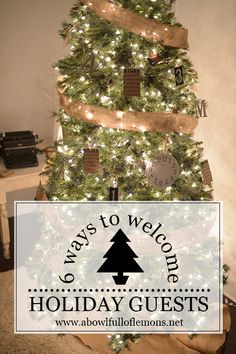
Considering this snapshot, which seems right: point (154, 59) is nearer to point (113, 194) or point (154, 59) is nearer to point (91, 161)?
point (91, 161)

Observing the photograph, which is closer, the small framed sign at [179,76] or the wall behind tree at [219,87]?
the small framed sign at [179,76]

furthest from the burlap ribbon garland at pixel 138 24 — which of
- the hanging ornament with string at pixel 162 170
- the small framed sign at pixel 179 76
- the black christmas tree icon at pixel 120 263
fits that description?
the black christmas tree icon at pixel 120 263

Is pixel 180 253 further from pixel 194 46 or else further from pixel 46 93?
pixel 46 93

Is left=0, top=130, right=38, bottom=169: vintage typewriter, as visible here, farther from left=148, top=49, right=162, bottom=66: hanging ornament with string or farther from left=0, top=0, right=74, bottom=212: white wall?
left=148, top=49, right=162, bottom=66: hanging ornament with string

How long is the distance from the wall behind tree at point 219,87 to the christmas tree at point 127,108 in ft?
1.75

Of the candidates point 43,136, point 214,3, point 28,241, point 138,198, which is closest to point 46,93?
point 43,136

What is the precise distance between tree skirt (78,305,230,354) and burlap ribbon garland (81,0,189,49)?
1594 millimetres

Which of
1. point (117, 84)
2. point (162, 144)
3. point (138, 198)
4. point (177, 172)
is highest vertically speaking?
point (117, 84)

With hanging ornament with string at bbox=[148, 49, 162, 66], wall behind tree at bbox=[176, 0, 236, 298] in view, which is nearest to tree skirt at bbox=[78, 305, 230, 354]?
wall behind tree at bbox=[176, 0, 236, 298]

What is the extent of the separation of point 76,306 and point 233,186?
1270 millimetres

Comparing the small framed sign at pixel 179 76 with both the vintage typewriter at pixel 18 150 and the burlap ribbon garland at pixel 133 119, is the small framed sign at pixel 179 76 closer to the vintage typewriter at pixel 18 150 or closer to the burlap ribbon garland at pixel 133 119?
Answer: the burlap ribbon garland at pixel 133 119

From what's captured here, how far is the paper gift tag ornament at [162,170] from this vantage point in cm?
207

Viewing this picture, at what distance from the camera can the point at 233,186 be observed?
9.21 feet

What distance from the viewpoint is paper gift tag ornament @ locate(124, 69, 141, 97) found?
199 cm
